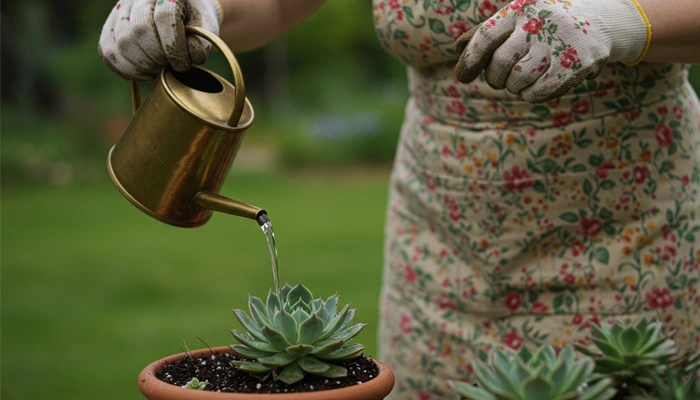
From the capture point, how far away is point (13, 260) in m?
5.23

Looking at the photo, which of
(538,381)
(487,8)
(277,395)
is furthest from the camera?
(487,8)

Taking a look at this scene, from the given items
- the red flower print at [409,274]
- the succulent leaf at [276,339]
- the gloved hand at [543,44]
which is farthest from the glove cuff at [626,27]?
the red flower print at [409,274]

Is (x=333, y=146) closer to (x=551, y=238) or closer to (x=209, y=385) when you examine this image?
(x=551, y=238)

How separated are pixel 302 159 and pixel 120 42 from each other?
23.2ft

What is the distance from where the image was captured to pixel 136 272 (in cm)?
509

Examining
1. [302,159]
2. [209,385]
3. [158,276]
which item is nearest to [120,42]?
[209,385]

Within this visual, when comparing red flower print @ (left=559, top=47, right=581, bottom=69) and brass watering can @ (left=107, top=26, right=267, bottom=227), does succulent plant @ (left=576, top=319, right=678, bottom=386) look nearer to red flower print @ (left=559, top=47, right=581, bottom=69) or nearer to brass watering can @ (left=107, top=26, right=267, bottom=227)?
red flower print @ (left=559, top=47, right=581, bottom=69)

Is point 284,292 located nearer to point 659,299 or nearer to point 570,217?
point 570,217

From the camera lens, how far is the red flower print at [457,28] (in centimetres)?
137

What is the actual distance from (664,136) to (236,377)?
853 millimetres

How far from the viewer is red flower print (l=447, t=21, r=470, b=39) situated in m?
1.37

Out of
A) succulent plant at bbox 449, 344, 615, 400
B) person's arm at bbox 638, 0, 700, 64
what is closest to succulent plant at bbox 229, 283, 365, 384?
succulent plant at bbox 449, 344, 615, 400

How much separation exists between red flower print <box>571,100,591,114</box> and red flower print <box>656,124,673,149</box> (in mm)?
132

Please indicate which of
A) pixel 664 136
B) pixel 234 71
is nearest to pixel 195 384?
pixel 234 71
